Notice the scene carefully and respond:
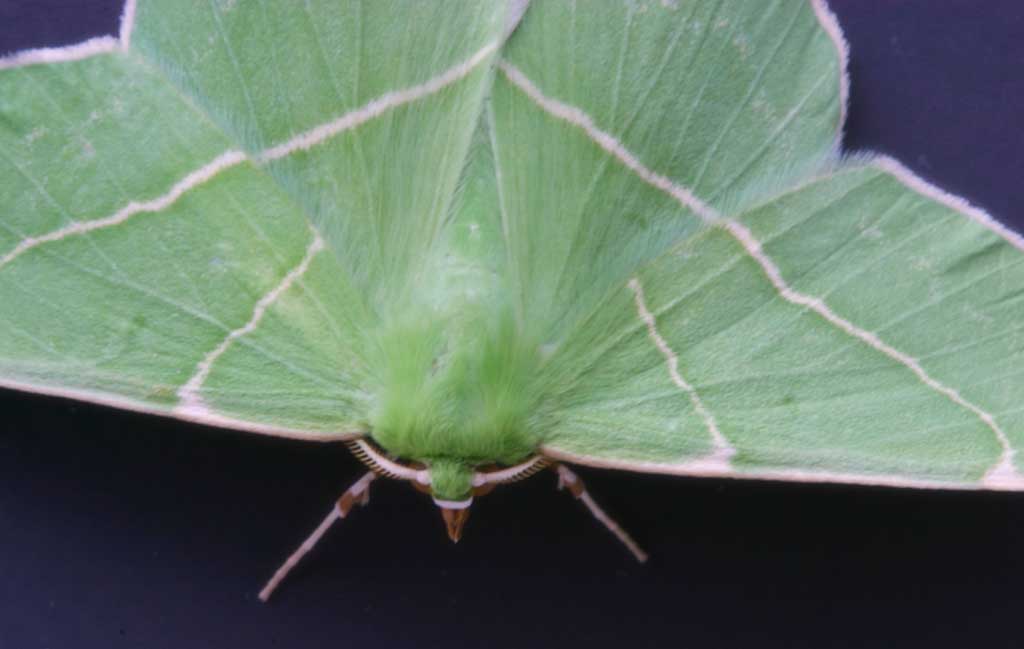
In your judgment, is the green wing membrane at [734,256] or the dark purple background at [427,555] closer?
the green wing membrane at [734,256]

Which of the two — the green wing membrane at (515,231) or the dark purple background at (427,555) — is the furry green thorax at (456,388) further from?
the dark purple background at (427,555)

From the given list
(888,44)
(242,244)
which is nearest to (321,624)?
(242,244)

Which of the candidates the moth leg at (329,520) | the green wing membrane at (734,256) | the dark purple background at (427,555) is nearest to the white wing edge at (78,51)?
the dark purple background at (427,555)

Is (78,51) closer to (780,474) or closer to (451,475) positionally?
(451,475)

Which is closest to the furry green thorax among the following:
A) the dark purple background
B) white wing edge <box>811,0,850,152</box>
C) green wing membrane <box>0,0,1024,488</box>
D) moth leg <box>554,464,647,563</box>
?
green wing membrane <box>0,0,1024,488</box>

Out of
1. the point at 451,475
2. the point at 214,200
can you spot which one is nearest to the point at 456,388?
the point at 451,475

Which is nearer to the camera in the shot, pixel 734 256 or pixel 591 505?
pixel 734 256
